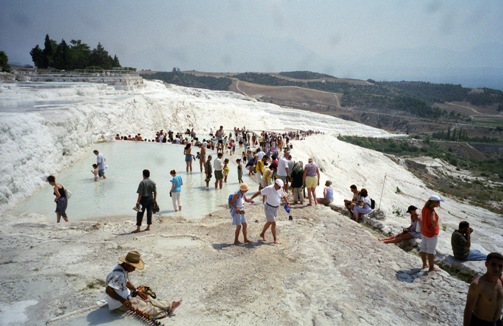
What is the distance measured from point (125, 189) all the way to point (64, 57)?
45.9 meters

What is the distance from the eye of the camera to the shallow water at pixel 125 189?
9344mm

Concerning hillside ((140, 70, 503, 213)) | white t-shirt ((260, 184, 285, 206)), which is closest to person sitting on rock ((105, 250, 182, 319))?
white t-shirt ((260, 184, 285, 206))

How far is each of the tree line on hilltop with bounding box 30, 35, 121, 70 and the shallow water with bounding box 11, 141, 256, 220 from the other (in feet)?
Result: 130

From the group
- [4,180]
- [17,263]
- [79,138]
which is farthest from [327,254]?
[79,138]

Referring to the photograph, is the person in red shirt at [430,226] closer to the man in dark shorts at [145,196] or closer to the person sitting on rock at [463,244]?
the person sitting on rock at [463,244]

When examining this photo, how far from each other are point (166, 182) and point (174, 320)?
25.3 feet

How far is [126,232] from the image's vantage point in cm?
756

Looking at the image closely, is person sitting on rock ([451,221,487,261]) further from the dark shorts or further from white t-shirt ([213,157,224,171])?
the dark shorts

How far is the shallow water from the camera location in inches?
368

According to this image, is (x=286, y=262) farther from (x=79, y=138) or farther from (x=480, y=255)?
(x=79, y=138)

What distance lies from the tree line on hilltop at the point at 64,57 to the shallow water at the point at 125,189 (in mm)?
39574

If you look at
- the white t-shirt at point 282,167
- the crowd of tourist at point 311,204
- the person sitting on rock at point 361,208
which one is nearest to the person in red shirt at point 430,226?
the crowd of tourist at point 311,204

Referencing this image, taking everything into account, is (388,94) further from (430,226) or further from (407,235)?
(430,226)

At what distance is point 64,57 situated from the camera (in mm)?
49094
